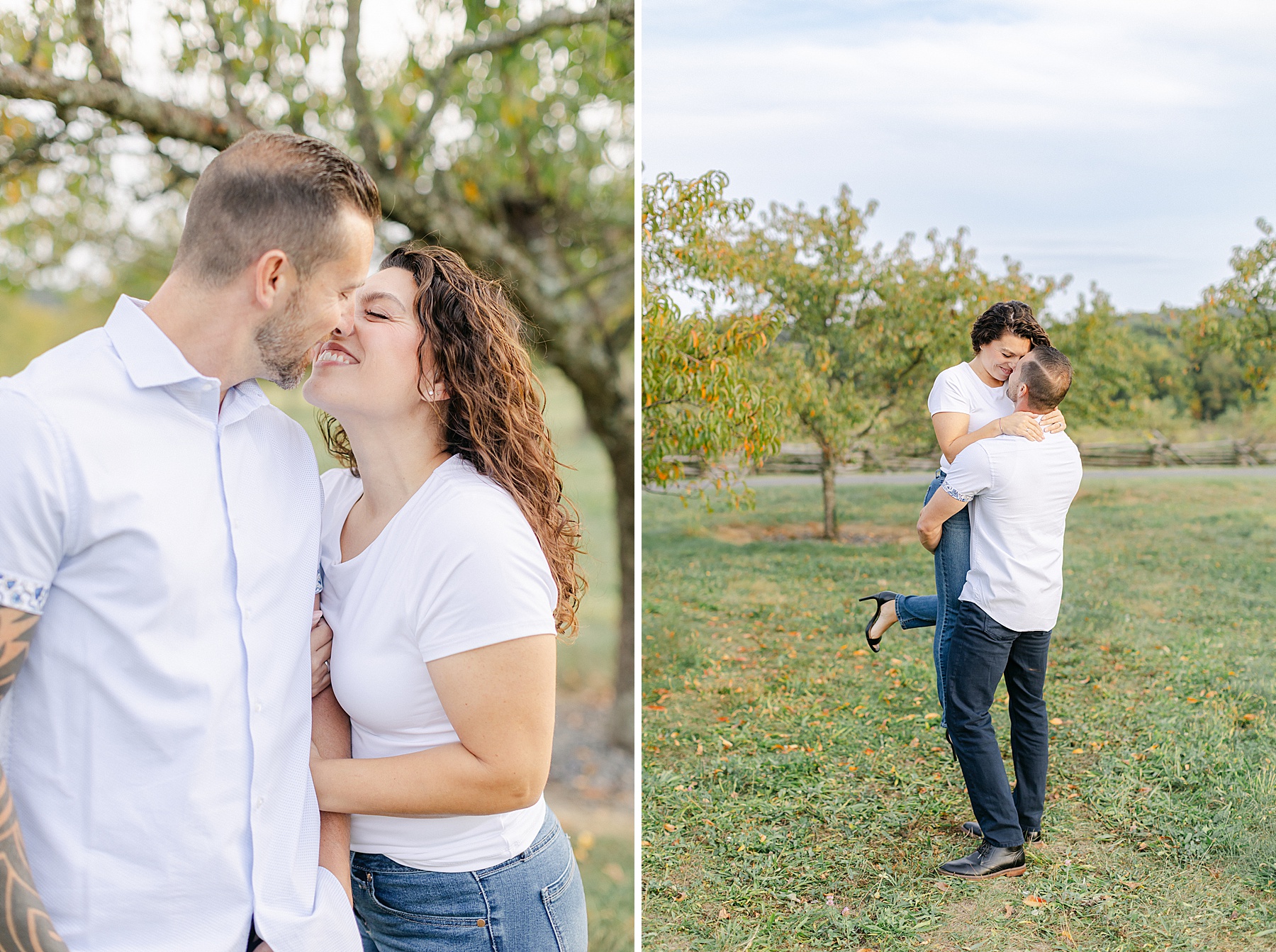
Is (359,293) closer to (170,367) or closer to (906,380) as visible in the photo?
(170,367)

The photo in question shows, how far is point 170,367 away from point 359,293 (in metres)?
0.38

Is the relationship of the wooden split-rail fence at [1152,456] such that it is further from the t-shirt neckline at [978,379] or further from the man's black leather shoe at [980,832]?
the man's black leather shoe at [980,832]

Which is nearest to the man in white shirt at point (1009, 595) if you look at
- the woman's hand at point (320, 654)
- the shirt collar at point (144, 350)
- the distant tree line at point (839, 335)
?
the distant tree line at point (839, 335)

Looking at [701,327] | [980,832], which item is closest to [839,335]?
[701,327]

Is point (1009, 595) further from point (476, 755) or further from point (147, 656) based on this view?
point (147, 656)

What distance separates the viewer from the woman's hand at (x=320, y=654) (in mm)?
1636

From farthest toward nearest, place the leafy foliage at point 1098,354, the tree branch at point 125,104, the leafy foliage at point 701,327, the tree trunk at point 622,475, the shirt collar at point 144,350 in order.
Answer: the tree trunk at point 622,475 < the tree branch at point 125,104 < the leafy foliage at point 701,327 < the leafy foliage at point 1098,354 < the shirt collar at point 144,350

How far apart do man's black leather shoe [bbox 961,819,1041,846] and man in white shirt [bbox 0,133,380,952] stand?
6.55ft

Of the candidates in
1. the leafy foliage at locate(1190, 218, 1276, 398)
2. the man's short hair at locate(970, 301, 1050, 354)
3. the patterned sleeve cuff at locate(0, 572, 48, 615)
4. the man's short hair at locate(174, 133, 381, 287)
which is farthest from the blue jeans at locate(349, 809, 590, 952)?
the leafy foliage at locate(1190, 218, 1276, 398)

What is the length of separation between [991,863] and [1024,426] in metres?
1.23

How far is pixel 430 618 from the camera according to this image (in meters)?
1.51

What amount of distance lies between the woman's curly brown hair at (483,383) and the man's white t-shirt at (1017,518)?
1281 millimetres

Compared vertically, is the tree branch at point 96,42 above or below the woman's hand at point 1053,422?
above

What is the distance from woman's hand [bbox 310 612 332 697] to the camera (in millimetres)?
1636
